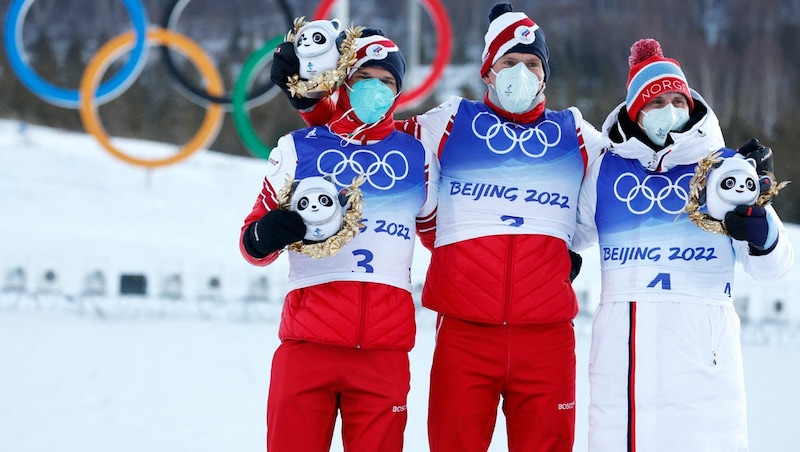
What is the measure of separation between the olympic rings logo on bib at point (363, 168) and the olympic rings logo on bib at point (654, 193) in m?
0.70

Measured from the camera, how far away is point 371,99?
2.83 metres

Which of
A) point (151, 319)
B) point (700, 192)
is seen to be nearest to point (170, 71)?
point (151, 319)

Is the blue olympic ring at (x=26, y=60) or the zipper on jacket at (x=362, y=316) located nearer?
the zipper on jacket at (x=362, y=316)

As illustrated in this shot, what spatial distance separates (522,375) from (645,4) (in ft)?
75.7

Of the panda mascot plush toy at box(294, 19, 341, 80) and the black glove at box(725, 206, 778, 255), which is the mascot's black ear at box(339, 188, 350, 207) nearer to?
the panda mascot plush toy at box(294, 19, 341, 80)

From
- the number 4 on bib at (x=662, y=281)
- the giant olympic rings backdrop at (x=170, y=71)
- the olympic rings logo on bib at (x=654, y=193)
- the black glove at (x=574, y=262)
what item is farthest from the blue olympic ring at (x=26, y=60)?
the number 4 on bib at (x=662, y=281)

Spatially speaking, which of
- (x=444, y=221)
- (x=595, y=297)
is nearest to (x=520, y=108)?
(x=444, y=221)

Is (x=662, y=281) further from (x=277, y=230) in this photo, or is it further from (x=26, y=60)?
(x=26, y=60)

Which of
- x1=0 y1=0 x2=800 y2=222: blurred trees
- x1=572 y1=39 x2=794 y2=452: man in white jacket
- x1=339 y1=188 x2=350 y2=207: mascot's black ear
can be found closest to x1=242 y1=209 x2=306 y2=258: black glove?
x1=339 y1=188 x2=350 y2=207: mascot's black ear

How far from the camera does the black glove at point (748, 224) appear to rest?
→ 8.46ft

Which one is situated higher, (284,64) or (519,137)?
(284,64)

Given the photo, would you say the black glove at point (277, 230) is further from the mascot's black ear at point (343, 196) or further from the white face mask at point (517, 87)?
the white face mask at point (517, 87)

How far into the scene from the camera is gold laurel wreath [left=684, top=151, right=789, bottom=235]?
264cm

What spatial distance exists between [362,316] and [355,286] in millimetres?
96
